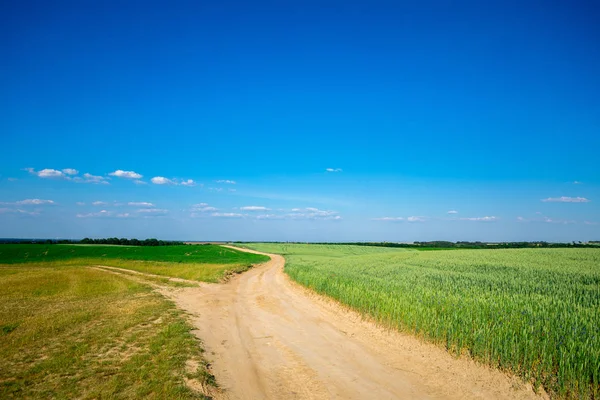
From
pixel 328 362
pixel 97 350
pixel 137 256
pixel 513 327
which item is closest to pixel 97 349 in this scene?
pixel 97 350

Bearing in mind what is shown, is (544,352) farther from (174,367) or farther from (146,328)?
A: (146,328)

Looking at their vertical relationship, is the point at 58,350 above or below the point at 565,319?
below

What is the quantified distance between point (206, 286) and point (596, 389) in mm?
22487

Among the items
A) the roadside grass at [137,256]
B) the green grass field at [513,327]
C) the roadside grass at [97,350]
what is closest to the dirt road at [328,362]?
the green grass field at [513,327]

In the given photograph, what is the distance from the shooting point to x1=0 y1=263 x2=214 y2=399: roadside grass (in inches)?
273

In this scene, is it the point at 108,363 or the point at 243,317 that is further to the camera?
the point at 243,317

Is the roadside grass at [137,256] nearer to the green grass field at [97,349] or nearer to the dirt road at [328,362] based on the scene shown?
the green grass field at [97,349]

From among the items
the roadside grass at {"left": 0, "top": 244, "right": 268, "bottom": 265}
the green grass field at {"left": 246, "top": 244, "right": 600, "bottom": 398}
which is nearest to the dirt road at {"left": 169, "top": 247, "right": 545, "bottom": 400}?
the green grass field at {"left": 246, "top": 244, "right": 600, "bottom": 398}

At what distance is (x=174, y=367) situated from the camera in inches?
320

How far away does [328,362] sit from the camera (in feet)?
29.9

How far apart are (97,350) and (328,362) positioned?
6.82 m

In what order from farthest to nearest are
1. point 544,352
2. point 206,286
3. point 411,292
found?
1. point 206,286
2. point 411,292
3. point 544,352

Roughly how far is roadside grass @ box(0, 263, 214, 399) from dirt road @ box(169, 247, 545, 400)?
933mm

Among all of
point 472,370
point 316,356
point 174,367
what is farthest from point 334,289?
point 174,367
